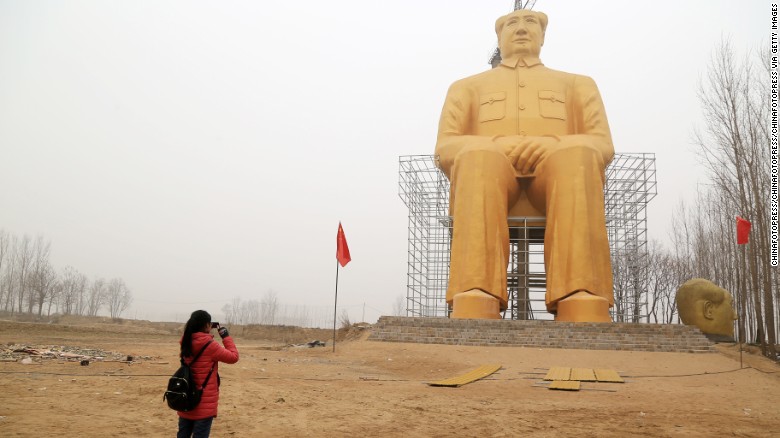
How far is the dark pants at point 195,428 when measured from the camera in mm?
3086

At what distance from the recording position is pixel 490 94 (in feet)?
44.3

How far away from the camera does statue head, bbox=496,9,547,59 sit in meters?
13.9

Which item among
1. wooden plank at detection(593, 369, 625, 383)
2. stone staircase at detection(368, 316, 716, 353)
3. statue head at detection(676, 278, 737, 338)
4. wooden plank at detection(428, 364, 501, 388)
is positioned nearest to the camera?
wooden plank at detection(428, 364, 501, 388)

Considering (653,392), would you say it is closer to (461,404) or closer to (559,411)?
(559,411)

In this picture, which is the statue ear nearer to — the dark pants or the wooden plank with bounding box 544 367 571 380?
the wooden plank with bounding box 544 367 571 380

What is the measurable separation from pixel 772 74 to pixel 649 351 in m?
6.03

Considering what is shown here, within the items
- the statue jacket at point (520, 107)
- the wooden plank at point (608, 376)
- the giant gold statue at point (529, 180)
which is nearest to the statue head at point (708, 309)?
the giant gold statue at point (529, 180)

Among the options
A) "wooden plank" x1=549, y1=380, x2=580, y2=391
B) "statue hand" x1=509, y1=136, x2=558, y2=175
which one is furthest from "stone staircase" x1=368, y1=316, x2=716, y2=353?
"statue hand" x1=509, y1=136, x2=558, y2=175

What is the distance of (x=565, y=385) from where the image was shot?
7141mm

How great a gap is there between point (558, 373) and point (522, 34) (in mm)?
8551

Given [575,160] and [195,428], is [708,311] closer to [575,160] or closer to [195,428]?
[575,160]

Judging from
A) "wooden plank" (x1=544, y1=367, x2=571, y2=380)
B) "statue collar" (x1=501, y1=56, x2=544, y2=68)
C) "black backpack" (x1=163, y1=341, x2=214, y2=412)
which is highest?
"statue collar" (x1=501, y1=56, x2=544, y2=68)

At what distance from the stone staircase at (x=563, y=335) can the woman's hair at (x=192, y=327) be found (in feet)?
26.6

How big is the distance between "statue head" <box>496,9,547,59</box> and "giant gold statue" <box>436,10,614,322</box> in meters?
0.50
